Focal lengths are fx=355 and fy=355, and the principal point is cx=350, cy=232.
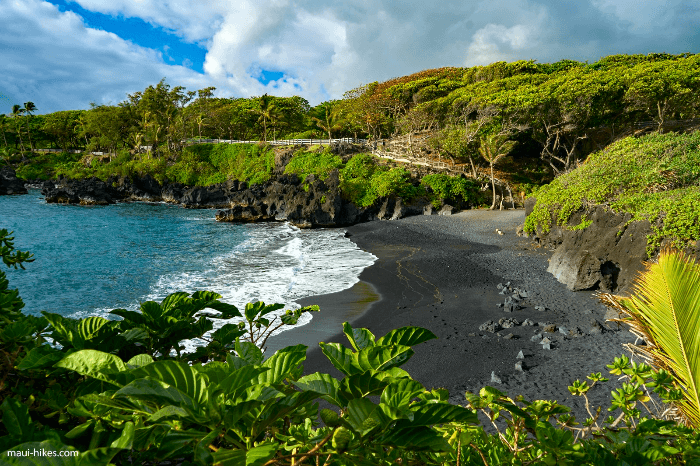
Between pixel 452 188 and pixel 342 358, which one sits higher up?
pixel 452 188

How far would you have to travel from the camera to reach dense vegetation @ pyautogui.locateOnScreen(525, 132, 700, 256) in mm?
9570

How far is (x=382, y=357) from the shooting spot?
111cm

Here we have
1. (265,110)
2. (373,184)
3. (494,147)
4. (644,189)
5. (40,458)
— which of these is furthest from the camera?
(265,110)

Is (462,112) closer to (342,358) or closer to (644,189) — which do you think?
(644,189)

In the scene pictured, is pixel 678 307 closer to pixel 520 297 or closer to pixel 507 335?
pixel 507 335

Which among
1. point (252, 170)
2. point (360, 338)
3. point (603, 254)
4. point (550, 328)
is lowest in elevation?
point (550, 328)

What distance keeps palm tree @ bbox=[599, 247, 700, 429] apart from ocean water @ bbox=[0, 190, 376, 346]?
375 inches

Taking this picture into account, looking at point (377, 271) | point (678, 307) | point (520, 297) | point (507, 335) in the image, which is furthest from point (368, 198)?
point (678, 307)

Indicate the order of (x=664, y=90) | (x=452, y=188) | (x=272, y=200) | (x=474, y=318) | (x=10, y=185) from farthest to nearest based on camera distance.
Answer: (x=10, y=185) < (x=272, y=200) < (x=452, y=188) < (x=664, y=90) < (x=474, y=318)

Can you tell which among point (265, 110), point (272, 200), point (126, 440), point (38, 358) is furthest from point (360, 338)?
point (265, 110)

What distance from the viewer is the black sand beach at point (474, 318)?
23.7 ft

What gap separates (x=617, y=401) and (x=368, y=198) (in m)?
27.8

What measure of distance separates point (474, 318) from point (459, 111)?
2828cm

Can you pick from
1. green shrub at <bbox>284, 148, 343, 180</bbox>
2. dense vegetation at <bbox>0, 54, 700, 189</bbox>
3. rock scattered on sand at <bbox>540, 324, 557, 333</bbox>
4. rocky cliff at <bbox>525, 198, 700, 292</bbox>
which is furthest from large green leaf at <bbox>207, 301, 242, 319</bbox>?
green shrub at <bbox>284, 148, 343, 180</bbox>
